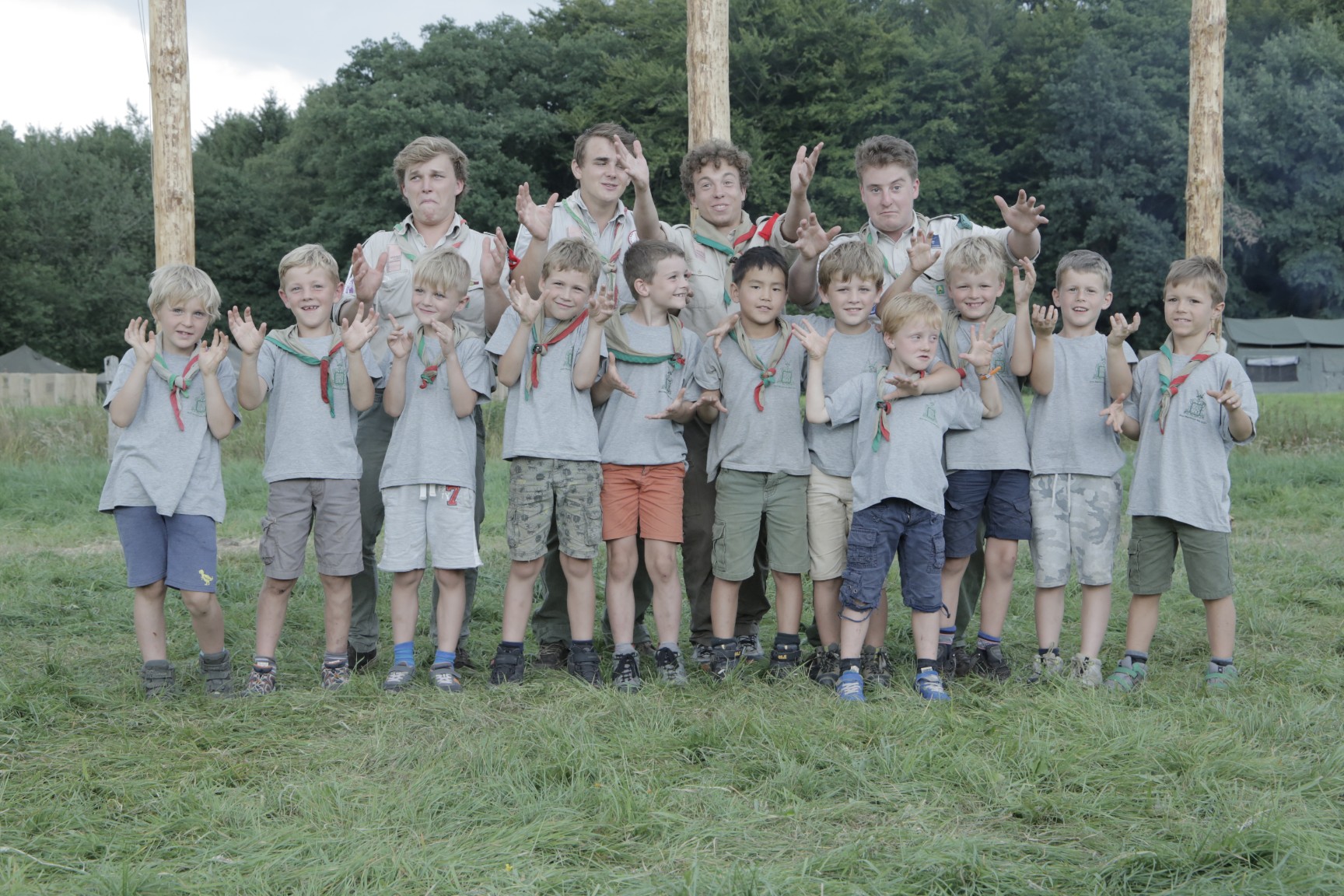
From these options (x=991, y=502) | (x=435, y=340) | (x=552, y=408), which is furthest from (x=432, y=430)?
(x=991, y=502)

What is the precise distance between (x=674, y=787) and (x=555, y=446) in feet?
5.37

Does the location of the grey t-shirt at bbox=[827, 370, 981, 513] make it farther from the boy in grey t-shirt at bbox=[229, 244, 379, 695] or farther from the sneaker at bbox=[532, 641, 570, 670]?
the boy in grey t-shirt at bbox=[229, 244, 379, 695]

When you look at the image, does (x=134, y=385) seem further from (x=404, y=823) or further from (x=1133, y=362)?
(x=1133, y=362)

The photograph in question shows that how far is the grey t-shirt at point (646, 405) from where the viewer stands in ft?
15.0

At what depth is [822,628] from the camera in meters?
4.63

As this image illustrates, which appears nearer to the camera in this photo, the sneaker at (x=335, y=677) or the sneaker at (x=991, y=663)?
the sneaker at (x=335, y=677)

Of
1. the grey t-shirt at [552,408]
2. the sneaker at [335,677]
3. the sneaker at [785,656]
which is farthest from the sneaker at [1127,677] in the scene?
the sneaker at [335,677]

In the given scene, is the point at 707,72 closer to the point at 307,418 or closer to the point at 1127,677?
the point at 307,418

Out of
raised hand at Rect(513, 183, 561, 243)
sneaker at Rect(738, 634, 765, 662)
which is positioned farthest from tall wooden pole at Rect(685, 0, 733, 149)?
sneaker at Rect(738, 634, 765, 662)

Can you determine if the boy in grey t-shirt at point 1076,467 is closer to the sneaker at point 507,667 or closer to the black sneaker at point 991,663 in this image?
the black sneaker at point 991,663

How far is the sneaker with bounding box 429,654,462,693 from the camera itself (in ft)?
14.3

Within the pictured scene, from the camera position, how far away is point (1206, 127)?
9.92 metres

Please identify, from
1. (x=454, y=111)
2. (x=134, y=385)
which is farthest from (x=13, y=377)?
(x=134, y=385)

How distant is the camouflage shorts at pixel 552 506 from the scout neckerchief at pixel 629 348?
44 centimetres
